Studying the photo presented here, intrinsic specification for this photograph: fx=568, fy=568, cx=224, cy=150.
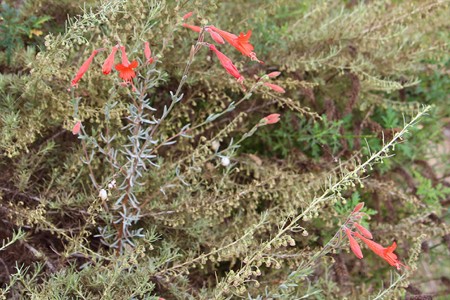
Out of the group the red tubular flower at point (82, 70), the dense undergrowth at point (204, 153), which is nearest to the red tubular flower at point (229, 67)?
the dense undergrowth at point (204, 153)

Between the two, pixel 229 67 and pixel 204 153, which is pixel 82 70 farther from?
pixel 204 153

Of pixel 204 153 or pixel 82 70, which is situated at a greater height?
pixel 82 70

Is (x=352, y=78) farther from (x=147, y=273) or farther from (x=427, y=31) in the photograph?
(x=147, y=273)

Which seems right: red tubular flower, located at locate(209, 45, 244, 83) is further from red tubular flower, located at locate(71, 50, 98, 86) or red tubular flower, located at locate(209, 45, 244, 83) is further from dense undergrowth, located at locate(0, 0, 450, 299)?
red tubular flower, located at locate(71, 50, 98, 86)

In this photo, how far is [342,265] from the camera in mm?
1758

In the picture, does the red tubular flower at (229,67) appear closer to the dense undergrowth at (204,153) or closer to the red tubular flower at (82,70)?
the dense undergrowth at (204,153)

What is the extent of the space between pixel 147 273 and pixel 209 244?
0.90ft

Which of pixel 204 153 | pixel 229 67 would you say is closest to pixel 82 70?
pixel 229 67

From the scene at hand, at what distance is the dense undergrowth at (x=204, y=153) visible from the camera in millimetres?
1365

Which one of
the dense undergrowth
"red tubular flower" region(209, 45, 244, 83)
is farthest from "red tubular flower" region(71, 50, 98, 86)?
"red tubular flower" region(209, 45, 244, 83)

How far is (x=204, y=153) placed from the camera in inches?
60.9

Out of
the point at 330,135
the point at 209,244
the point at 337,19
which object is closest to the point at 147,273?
the point at 209,244

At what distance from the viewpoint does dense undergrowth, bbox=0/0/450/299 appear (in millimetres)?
1365

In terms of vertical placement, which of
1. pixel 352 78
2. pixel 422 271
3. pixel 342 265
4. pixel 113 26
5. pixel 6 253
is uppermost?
pixel 113 26
